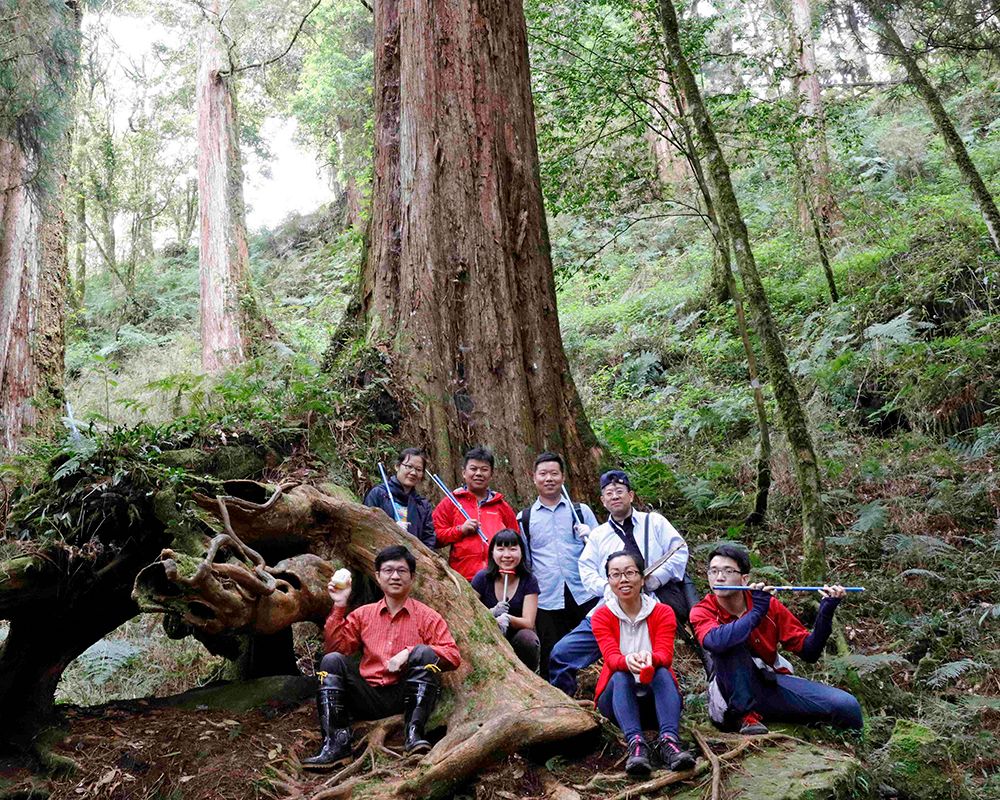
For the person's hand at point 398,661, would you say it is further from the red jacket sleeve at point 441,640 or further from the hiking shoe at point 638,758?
the hiking shoe at point 638,758

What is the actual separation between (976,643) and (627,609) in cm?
335

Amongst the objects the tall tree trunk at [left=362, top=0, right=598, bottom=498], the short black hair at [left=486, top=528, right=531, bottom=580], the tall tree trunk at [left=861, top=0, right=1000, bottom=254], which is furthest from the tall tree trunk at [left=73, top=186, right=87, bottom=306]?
the short black hair at [left=486, top=528, right=531, bottom=580]

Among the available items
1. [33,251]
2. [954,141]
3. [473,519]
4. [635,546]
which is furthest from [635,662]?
[33,251]

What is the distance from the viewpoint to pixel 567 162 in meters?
10.5

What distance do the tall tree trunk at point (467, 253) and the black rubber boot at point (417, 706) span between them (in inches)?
96.6

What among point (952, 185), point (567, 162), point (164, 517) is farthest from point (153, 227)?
point (164, 517)

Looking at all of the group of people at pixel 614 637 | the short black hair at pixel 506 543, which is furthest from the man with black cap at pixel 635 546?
the short black hair at pixel 506 543

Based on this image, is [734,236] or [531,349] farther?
[734,236]

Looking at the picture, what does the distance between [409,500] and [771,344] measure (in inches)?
150

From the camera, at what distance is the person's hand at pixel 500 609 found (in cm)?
553

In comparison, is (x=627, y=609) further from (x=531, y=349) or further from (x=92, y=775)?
(x=531, y=349)

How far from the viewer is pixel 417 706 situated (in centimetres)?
461

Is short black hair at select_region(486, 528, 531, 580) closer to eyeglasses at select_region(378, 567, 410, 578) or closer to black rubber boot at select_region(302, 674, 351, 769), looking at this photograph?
eyeglasses at select_region(378, 567, 410, 578)

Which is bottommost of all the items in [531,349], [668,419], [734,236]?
[668,419]
